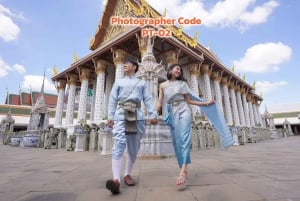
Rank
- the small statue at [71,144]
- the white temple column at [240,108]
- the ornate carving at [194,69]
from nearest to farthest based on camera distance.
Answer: the small statue at [71,144] → the ornate carving at [194,69] → the white temple column at [240,108]

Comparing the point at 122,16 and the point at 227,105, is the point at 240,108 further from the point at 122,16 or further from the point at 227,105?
the point at 122,16

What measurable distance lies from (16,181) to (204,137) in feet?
21.4

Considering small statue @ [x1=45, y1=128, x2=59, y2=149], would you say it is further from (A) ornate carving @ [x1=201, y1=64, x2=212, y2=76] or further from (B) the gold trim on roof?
(A) ornate carving @ [x1=201, y1=64, x2=212, y2=76]

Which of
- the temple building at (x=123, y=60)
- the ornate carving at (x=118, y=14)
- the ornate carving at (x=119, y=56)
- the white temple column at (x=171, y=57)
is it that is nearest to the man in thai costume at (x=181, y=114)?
the temple building at (x=123, y=60)

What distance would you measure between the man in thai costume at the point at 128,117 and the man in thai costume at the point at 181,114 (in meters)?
0.25

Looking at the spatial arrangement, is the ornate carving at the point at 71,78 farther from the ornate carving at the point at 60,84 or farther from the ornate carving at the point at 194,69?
the ornate carving at the point at 194,69

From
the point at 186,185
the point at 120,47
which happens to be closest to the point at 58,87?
the point at 120,47

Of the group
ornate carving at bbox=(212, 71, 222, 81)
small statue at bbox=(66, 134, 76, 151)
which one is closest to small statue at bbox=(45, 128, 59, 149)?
small statue at bbox=(66, 134, 76, 151)

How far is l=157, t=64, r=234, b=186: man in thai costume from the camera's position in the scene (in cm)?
200

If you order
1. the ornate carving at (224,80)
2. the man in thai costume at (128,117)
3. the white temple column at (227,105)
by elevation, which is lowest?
the man in thai costume at (128,117)

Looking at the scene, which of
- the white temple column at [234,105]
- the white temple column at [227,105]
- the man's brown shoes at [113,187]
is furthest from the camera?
the white temple column at [234,105]

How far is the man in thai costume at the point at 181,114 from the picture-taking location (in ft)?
6.57

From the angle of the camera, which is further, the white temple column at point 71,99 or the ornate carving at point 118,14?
the white temple column at point 71,99

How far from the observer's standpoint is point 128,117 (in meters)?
1.91
